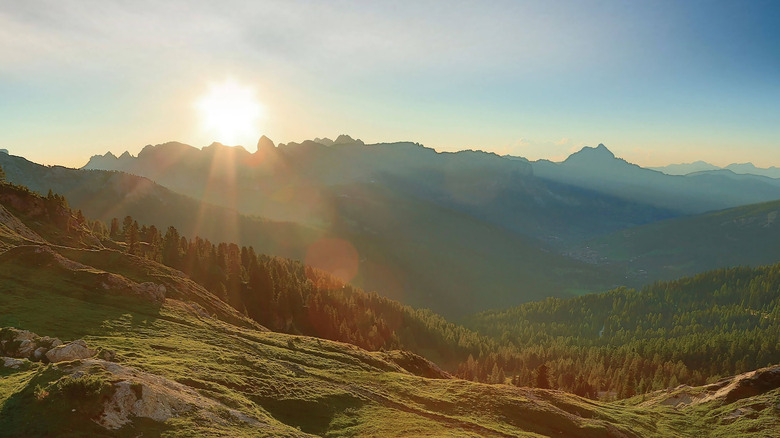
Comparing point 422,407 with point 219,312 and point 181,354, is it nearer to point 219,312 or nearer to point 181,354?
point 181,354

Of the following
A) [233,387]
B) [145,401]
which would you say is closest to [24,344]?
[145,401]

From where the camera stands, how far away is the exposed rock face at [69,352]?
40.2 meters

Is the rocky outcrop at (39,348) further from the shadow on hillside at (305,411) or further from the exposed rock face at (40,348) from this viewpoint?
the shadow on hillside at (305,411)

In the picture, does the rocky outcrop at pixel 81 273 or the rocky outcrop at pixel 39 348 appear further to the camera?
the rocky outcrop at pixel 81 273

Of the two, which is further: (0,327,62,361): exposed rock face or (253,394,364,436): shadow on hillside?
(253,394,364,436): shadow on hillside

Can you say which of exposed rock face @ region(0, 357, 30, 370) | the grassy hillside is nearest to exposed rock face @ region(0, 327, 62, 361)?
the grassy hillside

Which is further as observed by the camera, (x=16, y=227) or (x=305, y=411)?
(x=16, y=227)

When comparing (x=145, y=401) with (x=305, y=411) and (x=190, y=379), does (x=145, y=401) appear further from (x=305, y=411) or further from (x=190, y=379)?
(x=305, y=411)

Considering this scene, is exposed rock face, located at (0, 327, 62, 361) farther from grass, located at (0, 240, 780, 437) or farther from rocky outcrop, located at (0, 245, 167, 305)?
rocky outcrop, located at (0, 245, 167, 305)

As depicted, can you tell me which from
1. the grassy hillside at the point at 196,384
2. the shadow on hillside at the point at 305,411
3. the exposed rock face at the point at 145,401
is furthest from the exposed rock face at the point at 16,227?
the shadow on hillside at the point at 305,411

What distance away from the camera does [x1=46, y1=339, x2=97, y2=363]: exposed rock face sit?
132 feet

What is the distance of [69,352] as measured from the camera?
40875 mm

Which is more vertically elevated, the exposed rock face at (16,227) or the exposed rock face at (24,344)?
the exposed rock face at (16,227)

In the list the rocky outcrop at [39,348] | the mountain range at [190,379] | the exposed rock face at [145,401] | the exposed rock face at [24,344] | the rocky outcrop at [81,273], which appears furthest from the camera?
the rocky outcrop at [81,273]
